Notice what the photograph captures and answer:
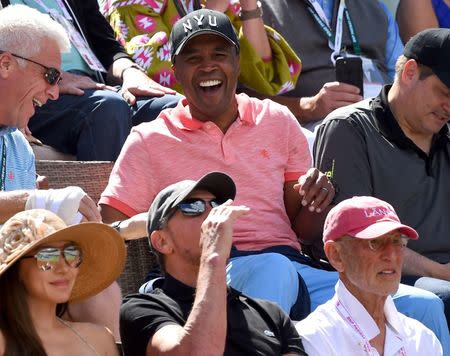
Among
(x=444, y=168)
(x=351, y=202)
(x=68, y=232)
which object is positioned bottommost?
(x=444, y=168)

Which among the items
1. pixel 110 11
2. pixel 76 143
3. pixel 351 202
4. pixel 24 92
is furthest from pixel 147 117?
pixel 351 202

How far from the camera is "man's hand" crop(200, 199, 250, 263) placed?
407 cm

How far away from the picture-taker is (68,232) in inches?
153

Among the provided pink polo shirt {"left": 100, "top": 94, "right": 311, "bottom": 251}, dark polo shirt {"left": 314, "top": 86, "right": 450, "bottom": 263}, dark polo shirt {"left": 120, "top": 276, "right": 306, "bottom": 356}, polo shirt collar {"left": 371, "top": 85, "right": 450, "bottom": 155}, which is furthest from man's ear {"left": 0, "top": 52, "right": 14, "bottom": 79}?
polo shirt collar {"left": 371, "top": 85, "right": 450, "bottom": 155}

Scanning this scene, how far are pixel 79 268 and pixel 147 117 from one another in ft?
8.41

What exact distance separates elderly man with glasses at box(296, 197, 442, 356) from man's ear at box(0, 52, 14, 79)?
156 centimetres

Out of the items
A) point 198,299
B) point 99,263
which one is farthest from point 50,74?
point 198,299

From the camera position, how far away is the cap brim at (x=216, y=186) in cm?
436

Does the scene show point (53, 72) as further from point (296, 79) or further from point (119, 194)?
point (296, 79)

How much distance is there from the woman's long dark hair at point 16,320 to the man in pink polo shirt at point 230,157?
1.45 metres

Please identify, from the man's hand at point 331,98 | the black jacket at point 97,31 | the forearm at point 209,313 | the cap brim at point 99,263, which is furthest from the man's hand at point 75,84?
the forearm at point 209,313

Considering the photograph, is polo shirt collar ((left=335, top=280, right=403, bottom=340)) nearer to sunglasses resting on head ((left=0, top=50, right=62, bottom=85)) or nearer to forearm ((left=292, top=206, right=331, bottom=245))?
forearm ((left=292, top=206, right=331, bottom=245))

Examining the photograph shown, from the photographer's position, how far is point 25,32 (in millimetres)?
5383

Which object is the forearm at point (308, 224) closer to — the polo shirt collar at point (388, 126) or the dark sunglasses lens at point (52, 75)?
the polo shirt collar at point (388, 126)
